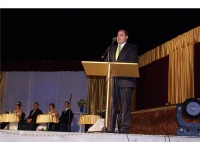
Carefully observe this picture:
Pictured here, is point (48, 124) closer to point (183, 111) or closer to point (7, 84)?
point (7, 84)

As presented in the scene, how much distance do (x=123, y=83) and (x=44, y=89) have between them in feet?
27.1

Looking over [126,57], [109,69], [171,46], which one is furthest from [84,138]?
[171,46]

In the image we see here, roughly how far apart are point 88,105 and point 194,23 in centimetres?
528

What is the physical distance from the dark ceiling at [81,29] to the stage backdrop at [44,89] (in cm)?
146

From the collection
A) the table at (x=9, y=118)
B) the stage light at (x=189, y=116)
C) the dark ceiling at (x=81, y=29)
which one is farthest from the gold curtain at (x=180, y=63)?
the stage light at (x=189, y=116)

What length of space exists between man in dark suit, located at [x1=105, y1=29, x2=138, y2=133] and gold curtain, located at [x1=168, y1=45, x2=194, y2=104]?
439cm

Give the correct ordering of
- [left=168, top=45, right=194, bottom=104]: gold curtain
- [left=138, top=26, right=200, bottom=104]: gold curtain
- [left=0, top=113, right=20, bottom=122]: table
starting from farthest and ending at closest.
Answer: [left=0, top=113, right=20, bottom=122]: table
[left=168, top=45, right=194, bottom=104]: gold curtain
[left=138, top=26, right=200, bottom=104]: gold curtain

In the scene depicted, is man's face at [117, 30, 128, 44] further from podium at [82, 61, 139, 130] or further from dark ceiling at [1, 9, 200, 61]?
dark ceiling at [1, 9, 200, 61]

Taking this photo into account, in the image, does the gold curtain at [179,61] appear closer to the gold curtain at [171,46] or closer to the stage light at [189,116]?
the gold curtain at [171,46]

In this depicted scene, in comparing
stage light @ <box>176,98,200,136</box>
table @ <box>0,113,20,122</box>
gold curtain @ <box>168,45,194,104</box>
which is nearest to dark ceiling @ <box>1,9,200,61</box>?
gold curtain @ <box>168,45,194,104</box>

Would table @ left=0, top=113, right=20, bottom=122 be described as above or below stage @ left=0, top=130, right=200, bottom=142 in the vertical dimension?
above

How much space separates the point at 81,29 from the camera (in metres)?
8.96

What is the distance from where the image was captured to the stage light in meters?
3.01

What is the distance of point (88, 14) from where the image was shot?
8289 mm
